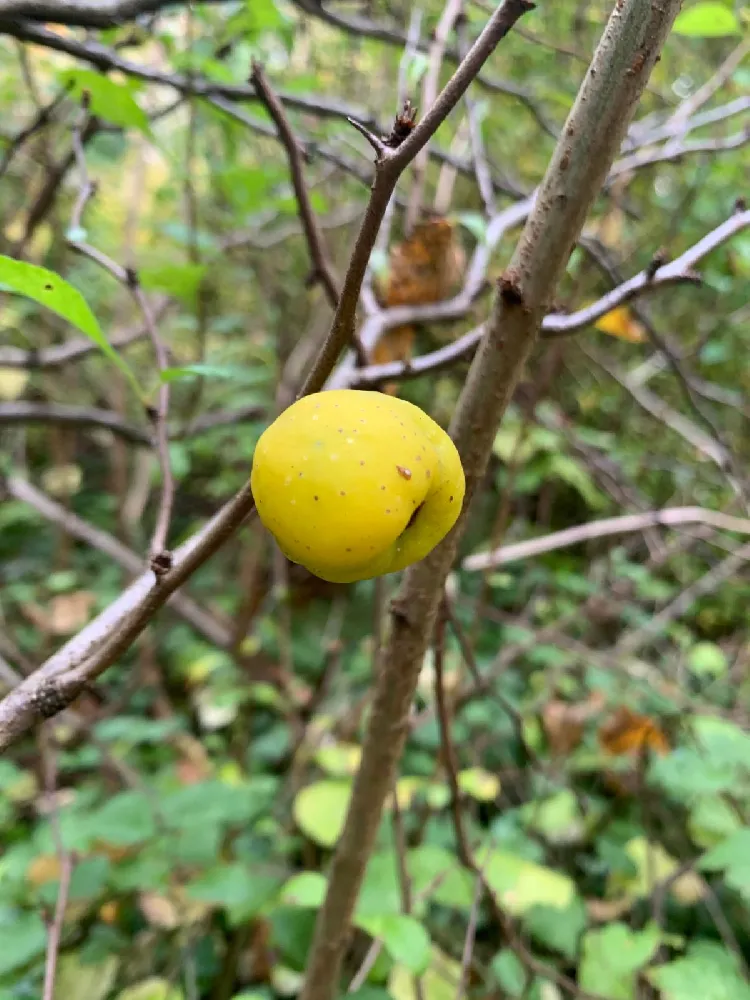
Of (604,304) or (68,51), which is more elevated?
(68,51)

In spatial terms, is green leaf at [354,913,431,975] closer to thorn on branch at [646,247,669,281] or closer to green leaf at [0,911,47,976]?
green leaf at [0,911,47,976]

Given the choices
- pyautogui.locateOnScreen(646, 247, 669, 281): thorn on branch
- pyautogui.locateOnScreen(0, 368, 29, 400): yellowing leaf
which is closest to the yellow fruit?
pyautogui.locateOnScreen(646, 247, 669, 281): thorn on branch

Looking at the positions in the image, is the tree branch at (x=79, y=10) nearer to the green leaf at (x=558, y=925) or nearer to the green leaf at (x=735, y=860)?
the green leaf at (x=735, y=860)

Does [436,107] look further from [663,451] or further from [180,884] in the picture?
[663,451]

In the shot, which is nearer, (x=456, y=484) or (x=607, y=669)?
(x=456, y=484)

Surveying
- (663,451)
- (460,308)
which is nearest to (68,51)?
(460,308)
